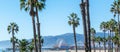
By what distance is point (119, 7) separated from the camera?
9119 centimetres

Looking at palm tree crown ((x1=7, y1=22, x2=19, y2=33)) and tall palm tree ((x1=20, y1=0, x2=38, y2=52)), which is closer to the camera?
tall palm tree ((x1=20, y1=0, x2=38, y2=52))

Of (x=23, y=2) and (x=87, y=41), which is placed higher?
(x=23, y=2)

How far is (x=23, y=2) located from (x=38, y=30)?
534 centimetres

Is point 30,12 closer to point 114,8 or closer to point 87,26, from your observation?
point 87,26

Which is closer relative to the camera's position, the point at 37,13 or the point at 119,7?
the point at 37,13

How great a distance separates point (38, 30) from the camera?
161 feet

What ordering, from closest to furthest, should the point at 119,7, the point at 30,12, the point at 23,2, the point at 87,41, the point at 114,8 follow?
the point at 87,41 < the point at 30,12 < the point at 23,2 < the point at 119,7 < the point at 114,8

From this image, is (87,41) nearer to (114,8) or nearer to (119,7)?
(119,7)

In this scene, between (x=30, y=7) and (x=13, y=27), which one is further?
(x=13, y=27)

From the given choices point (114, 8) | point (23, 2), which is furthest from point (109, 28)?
point (23, 2)

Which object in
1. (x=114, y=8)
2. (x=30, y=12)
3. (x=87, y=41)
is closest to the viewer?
(x=87, y=41)

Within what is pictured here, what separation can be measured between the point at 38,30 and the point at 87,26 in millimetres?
14002

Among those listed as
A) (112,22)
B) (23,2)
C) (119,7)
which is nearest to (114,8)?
(119,7)

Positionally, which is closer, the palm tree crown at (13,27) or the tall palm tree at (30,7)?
the tall palm tree at (30,7)
